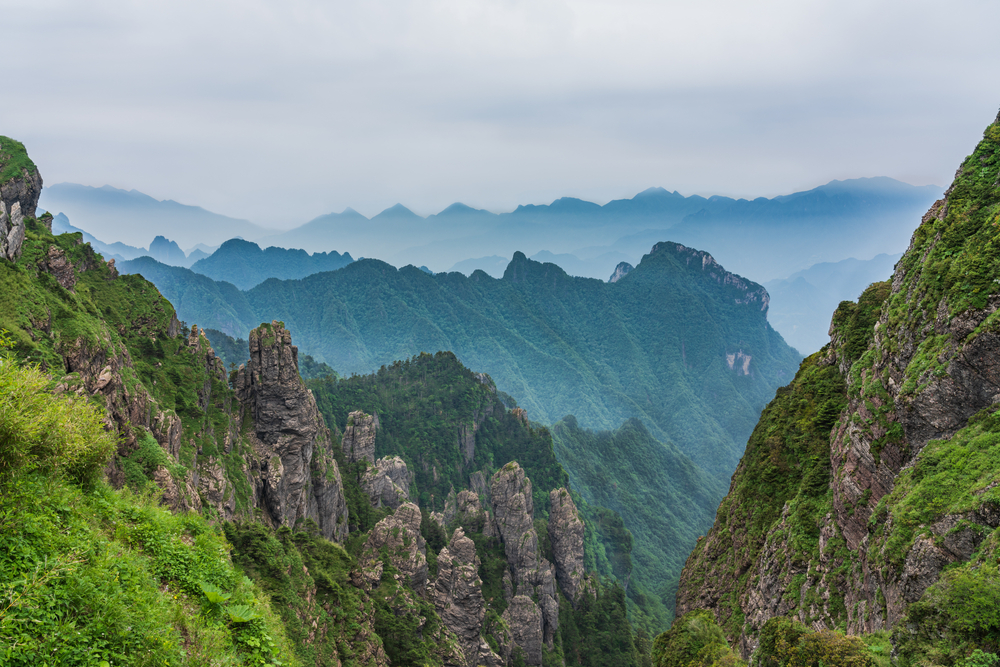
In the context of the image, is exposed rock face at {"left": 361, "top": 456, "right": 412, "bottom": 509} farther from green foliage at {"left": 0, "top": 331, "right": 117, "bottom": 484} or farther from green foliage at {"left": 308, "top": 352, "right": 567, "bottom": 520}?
green foliage at {"left": 0, "top": 331, "right": 117, "bottom": 484}

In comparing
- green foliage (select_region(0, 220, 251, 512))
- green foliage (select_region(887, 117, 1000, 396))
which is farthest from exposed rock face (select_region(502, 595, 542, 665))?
green foliage (select_region(887, 117, 1000, 396))

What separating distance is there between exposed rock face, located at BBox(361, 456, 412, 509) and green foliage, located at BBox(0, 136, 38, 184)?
42654 millimetres

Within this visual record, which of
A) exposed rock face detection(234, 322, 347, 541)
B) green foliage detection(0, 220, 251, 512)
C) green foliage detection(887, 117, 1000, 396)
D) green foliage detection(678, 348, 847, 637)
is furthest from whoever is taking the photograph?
exposed rock face detection(234, 322, 347, 541)

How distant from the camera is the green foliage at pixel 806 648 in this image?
37.6 feet

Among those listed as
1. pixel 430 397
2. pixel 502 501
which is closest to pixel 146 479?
pixel 502 501

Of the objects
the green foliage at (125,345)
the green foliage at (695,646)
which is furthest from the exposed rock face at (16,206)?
the green foliage at (695,646)

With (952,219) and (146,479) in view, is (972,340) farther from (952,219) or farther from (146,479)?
(146,479)

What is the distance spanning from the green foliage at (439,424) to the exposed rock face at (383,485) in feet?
67.6

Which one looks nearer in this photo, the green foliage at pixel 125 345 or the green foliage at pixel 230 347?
the green foliage at pixel 125 345

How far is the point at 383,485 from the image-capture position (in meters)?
63.9

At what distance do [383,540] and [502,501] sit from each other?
2244 centimetres

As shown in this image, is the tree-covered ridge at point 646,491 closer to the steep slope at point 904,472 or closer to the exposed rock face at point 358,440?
the exposed rock face at point 358,440

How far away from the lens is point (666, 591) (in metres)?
97.0

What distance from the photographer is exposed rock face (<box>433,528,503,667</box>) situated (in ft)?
131
